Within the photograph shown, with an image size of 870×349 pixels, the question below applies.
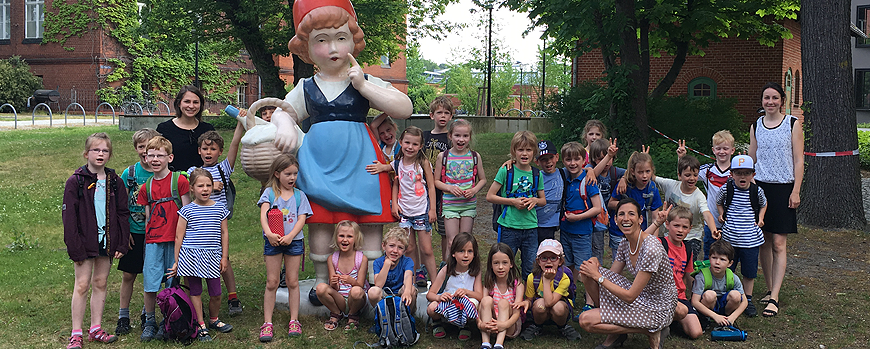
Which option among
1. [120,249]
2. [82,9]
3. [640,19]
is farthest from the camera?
[82,9]

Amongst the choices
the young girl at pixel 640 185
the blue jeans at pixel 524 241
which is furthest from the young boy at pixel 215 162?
the young girl at pixel 640 185

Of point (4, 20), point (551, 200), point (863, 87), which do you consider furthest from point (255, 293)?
point (863, 87)

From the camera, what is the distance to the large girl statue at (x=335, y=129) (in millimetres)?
4766

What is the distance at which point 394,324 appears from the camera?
177 inches

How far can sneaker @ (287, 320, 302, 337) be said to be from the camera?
464cm

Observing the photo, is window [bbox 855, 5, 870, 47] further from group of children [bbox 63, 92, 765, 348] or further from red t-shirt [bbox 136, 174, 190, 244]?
red t-shirt [bbox 136, 174, 190, 244]

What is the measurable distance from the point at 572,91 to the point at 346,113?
36.8 ft

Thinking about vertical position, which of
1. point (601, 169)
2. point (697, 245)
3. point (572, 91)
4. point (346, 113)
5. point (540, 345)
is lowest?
point (540, 345)

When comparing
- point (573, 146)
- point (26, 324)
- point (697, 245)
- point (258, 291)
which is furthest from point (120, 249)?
point (697, 245)

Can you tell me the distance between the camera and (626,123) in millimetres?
12898

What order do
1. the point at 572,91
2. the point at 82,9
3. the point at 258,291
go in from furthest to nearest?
the point at 82,9, the point at 572,91, the point at 258,291

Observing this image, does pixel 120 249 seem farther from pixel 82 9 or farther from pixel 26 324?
pixel 82 9

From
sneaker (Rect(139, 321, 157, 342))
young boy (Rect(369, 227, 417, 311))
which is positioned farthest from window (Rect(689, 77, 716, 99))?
sneaker (Rect(139, 321, 157, 342))

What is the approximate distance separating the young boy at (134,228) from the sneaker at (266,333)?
90cm
